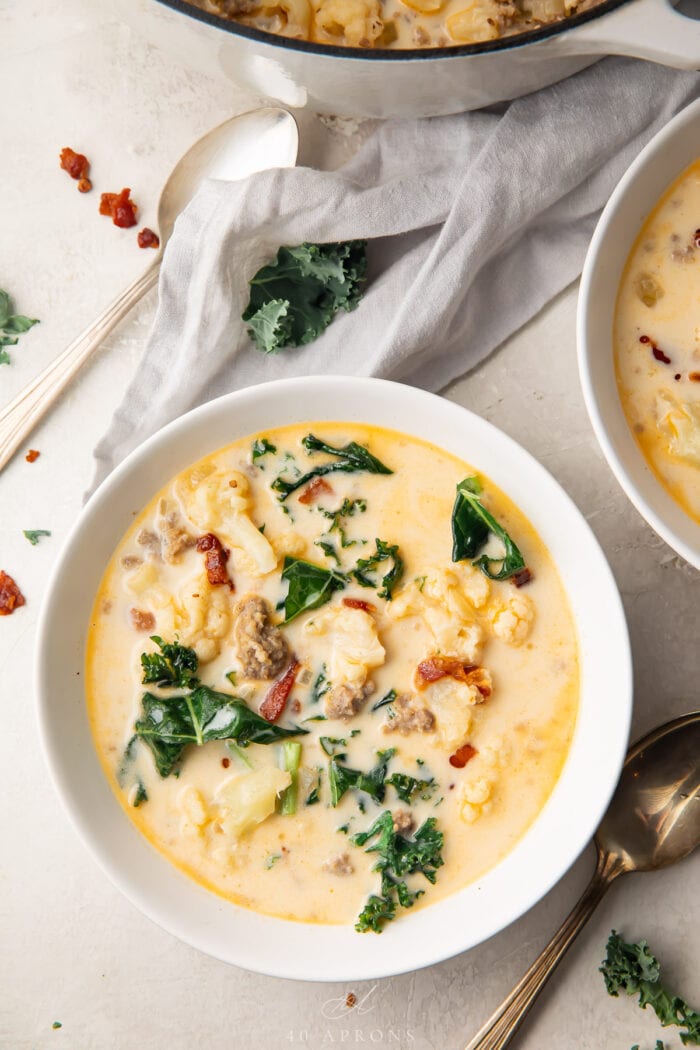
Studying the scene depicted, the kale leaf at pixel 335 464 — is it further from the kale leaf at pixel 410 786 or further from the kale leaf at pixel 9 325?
the kale leaf at pixel 9 325

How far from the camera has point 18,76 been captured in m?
3.36

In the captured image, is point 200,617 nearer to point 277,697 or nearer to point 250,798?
point 277,697

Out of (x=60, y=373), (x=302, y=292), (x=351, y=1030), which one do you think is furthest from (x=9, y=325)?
(x=351, y=1030)

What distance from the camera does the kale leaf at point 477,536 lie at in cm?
281

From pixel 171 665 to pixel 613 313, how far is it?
161 centimetres

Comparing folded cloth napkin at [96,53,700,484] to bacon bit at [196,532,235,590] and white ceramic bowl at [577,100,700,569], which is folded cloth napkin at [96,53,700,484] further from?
bacon bit at [196,532,235,590]

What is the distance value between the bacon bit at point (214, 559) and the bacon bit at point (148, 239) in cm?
106

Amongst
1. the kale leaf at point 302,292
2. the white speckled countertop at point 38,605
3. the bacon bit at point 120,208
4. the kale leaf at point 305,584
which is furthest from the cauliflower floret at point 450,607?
the bacon bit at point 120,208

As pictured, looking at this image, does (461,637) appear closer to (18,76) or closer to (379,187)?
(379,187)

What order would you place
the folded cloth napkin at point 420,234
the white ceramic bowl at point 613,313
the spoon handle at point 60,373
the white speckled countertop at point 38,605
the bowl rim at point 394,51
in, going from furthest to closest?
the spoon handle at point 60,373 → the white speckled countertop at point 38,605 → the folded cloth napkin at point 420,234 → the white ceramic bowl at point 613,313 → the bowl rim at point 394,51

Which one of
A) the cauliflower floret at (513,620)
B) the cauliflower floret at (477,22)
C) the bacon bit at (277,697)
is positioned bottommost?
the cauliflower floret at (513,620)

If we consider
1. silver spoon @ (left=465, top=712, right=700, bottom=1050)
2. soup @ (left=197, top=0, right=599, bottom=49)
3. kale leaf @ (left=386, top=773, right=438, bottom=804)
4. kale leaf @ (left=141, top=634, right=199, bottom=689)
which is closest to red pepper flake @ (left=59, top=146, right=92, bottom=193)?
soup @ (left=197, top=0, right=599, bottom=49)

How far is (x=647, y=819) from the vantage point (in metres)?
3.05

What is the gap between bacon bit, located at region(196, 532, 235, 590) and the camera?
284 centimetres
